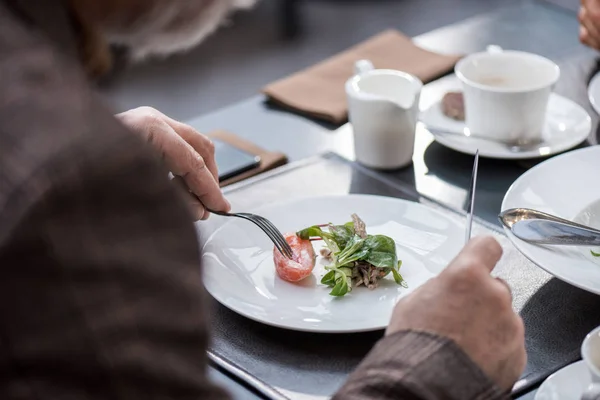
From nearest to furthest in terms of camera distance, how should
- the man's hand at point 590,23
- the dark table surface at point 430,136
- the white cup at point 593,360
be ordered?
1. the white cup at point 593,360
2. the dark table surface at point 430,136
3. the man's hand at point 590,23

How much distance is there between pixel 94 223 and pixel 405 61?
111 cm

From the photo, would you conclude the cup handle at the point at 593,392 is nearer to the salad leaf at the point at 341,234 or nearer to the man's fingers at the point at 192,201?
the salad leaf at the point at 341,234

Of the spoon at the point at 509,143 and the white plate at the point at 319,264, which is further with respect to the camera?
the spoon at the point at 509,143

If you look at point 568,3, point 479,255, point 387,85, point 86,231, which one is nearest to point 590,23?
point 568,3

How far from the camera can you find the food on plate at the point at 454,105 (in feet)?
4.40

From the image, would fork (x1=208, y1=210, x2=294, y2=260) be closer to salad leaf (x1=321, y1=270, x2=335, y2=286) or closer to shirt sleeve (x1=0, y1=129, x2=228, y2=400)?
salad leaf (x1=321, y1=270, x2=335, y2=286)

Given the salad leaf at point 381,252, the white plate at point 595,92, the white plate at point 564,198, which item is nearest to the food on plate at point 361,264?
the salad leaf at point 381,252

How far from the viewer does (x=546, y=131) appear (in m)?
1.29

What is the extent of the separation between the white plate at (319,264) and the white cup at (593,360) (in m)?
0.21

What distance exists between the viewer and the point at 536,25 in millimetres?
1704

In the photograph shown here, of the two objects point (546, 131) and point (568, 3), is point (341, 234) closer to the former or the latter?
point (546, 131)

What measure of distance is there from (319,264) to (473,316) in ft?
0.88

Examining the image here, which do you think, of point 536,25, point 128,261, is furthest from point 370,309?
point 536,25

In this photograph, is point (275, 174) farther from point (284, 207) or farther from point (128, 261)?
point (128, 261)
